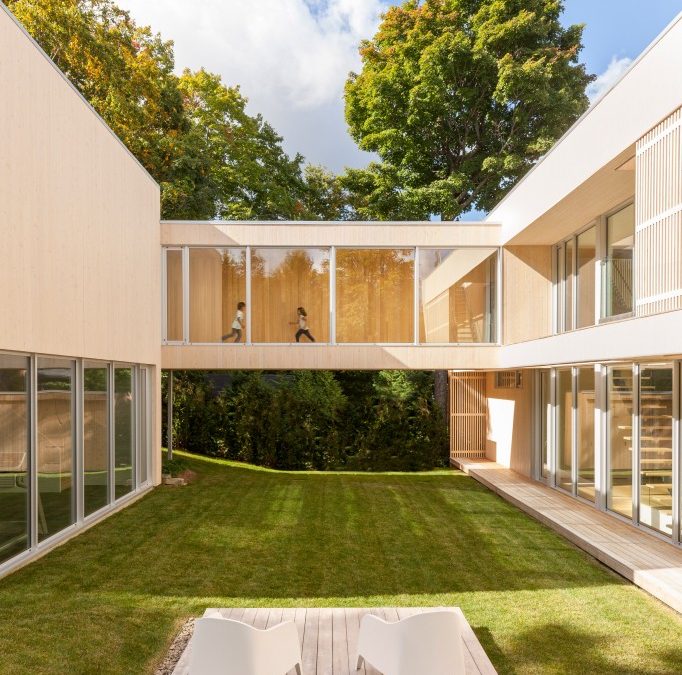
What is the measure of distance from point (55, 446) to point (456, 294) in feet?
26.2

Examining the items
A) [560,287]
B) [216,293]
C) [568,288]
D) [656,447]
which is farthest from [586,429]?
[216,293]

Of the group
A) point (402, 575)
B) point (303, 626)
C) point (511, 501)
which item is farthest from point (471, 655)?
point (511, 501)

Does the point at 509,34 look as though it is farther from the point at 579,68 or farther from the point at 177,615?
the point at 177,615

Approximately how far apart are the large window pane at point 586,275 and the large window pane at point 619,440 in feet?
4.88

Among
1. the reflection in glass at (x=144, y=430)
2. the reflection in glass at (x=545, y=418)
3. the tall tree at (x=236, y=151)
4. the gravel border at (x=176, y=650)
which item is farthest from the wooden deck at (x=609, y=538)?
the tall tree at (x=236, y=151)

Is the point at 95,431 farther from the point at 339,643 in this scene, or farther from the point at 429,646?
the point at 429,646

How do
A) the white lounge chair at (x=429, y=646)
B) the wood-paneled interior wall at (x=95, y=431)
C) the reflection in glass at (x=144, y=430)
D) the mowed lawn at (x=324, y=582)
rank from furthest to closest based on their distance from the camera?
1. the reflection in glass at (x=144, y=430)
2. the wood-paneled interior wall at (x=95, y=431)
3. the mowed lawn at (x=324, y=582)
4. the white lounge chair at (x=429, y=646)

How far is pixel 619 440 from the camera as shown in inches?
358

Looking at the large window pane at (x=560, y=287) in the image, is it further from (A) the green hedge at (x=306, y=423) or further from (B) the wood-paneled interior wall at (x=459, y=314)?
(A) the green hedge at (x=306, y=423)

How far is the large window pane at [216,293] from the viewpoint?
1251 cm

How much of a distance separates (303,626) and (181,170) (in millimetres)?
15571

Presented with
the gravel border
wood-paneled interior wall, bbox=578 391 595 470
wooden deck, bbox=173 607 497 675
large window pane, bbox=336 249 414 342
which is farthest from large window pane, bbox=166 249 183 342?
wooden deck, bbox=173 607 497 675

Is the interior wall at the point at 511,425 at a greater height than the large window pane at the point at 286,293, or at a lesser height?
lesser

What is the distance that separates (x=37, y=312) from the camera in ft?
22.2
